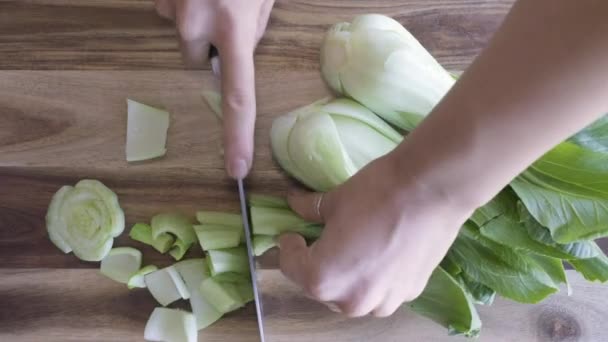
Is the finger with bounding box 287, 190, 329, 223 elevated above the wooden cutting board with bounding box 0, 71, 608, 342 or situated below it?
above

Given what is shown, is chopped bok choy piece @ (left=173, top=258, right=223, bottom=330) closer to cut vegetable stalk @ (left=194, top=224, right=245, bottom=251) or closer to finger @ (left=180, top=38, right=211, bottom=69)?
cut vegetable stalk @ (left=194, top=224, right=245, bottom=251)

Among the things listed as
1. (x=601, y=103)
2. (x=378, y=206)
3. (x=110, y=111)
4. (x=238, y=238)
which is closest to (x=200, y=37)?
(x=110, y=111)

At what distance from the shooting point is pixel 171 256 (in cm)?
Answer: 111

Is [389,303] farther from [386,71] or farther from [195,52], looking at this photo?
[195,52]

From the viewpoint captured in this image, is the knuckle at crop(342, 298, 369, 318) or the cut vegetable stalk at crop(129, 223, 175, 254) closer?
the knuckle at crop(342, 298, 369, 318)

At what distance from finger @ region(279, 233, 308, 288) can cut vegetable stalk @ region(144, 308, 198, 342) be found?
281 mm

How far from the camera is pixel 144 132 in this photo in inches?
43.4

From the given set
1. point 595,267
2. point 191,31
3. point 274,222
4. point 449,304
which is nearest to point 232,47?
point 191,31

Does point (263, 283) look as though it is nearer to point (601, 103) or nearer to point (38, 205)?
point (38, 205)

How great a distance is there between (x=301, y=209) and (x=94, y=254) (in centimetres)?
41

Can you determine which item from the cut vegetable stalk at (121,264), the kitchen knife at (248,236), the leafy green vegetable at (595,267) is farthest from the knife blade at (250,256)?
the leafy green vegetable at (595,267)

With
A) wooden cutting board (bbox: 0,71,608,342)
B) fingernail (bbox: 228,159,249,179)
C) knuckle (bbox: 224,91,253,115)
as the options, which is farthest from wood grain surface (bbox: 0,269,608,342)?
knuckle (bbox: 224,91,253,115)

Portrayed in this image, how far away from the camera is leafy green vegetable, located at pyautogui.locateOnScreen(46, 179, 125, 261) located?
108 cm

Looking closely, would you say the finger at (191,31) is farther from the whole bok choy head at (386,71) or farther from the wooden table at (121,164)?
the whole bok choy head at (386,71)
